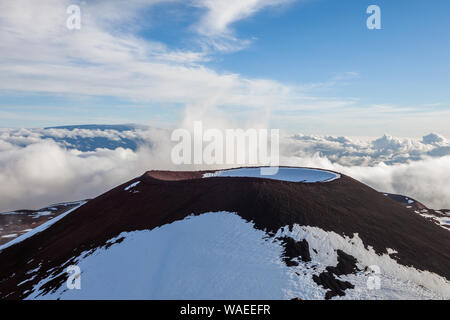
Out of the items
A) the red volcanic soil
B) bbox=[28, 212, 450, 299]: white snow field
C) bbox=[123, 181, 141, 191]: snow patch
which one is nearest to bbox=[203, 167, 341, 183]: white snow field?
the red volcanic soil

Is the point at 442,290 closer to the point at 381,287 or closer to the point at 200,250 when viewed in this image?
the point at 381,287

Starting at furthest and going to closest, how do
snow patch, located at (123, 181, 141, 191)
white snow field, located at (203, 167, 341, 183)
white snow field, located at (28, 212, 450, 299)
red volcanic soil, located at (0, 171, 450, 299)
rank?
white snow field, located at (203, 167, 341, 183), snow patch, located at (123, 181, 141, 191), red volcanic soil, located at (0, 171, 450, 299), white snow field, located at (28, 212, 450, 299)

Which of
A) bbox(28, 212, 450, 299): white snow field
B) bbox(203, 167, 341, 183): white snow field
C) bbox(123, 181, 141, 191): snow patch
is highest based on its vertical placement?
bbox(203, 167, 341, 183): white snow field

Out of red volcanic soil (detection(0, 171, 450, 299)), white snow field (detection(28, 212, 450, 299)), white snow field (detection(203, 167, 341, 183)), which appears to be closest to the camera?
white snow field (detection(28, 212, 450, 299))

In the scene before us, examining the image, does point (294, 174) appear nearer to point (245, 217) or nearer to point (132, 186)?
point (245, 217)

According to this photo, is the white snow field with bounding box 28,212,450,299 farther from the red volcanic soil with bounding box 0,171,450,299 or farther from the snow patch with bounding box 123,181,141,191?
the snow patch with bounding box 123,181,141,191

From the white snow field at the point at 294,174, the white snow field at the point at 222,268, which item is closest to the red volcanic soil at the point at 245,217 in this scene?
the white snow field at the point at 222,268

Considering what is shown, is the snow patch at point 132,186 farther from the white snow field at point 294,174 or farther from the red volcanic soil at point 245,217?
the white snow field at point 294,174
